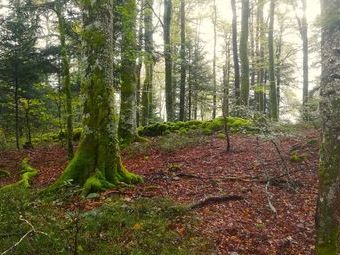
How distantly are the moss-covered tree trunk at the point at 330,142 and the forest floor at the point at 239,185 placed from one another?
1.88 metres

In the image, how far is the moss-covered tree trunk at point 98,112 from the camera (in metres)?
A: 8.80

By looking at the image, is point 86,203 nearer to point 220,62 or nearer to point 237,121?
point 237,121

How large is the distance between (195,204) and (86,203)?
7.44 feet

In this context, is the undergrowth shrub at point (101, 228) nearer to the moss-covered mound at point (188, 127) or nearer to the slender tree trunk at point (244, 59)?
the moss-covered mound at point (188, 127)

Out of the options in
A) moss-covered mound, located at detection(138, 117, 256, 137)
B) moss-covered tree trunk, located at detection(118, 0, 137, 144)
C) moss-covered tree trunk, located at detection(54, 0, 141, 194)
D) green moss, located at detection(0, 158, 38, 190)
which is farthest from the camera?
moss-covered mound, located at detection(138, 117, 256, 137)

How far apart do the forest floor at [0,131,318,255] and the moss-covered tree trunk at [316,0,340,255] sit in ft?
6.16

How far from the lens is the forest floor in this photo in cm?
669

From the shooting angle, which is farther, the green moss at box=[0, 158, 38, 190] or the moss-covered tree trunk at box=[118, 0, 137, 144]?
the moss-covered tree trunk at box=[118, 0, 137, 144]

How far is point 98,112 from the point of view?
8.98 meters

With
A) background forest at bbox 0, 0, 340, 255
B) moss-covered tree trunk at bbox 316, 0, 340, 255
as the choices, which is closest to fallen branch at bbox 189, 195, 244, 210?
background forest at bbox 0, 0, 340, 255

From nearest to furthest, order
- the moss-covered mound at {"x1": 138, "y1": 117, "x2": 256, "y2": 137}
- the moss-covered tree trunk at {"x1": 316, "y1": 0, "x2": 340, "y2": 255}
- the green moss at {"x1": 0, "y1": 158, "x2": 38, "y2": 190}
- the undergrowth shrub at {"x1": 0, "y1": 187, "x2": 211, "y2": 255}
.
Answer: the moss-covered tree trunk at {"x1": 316, "y1": 0, "x2": 340, "y2": 255}, the undergrowth shrub at {"x1": 0, "y1": 187, "x2": 211, "y2": 255}, the green moss at {"x1": 0, "y1": 158, "x2": 38, "y2": 190}, the moss-covered mound at {"x1": 138, "y1": 117, "x2": 256, "y2": 137}

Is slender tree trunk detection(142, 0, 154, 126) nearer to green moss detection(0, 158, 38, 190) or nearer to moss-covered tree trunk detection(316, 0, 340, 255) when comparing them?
green moss detection(0, 158, 38, 190)

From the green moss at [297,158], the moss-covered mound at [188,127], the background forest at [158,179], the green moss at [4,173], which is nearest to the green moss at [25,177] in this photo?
the background forest at [158,179]

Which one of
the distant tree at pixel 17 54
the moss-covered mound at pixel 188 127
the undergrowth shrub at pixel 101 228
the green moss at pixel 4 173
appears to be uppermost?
the distant tree at pixel 17 54
